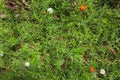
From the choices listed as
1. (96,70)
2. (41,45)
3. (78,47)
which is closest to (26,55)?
(41,45)

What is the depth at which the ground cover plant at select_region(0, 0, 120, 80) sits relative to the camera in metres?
2.82

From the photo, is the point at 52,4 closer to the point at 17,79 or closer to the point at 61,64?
the point at 61,64

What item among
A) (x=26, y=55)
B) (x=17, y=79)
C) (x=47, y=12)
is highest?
(x=47, y=12)

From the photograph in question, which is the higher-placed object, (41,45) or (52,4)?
(52,4)

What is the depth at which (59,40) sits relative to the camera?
9.86 feet

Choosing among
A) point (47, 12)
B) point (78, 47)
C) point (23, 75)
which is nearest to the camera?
point (23, 75)

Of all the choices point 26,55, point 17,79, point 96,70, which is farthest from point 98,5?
point 17,79

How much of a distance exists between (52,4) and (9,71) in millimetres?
980

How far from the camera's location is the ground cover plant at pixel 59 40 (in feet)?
9.27

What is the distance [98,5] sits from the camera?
129 inches

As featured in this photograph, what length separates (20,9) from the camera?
322cm

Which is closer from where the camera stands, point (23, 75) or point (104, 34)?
point (23, 75)

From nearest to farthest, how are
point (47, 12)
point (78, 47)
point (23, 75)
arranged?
point (23, 75)
point (78, 47)
point (47, 12)

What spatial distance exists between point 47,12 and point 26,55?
0.61m
